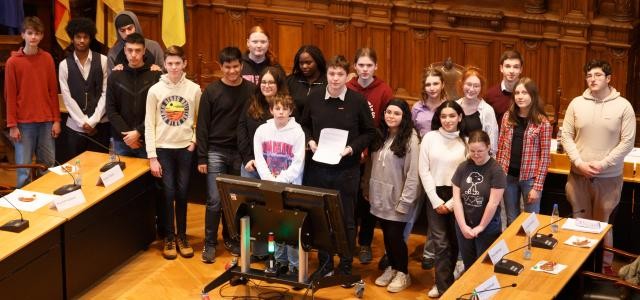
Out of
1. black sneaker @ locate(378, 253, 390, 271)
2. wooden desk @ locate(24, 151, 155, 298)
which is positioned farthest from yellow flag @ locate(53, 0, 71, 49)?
black sneaker @ locate(378, 253, 390, 271)

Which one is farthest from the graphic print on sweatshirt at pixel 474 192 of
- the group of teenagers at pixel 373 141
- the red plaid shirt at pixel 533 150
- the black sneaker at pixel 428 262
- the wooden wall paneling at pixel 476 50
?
the wooden wall paneling at pixel 476 50

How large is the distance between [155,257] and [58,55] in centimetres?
359

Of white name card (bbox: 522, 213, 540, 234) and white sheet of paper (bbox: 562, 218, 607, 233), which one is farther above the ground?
white name card (bbox: 522, 213, 540, 234)

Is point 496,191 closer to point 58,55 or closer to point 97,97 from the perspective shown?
point 97,97

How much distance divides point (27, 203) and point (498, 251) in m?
3.16

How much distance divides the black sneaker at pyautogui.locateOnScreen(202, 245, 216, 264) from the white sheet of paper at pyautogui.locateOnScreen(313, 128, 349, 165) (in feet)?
4.07

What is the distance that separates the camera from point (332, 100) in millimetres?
7277

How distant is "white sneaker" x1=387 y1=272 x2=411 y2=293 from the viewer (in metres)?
7.40

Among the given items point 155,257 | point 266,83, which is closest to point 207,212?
point 155,257

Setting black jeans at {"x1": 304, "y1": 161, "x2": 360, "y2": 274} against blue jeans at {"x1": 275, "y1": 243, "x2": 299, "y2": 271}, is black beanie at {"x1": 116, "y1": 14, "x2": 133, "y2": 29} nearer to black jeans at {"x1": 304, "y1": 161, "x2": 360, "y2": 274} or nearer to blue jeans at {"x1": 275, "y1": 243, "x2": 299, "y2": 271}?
black jeans at {"x1": 304, "y1": 161, "x2": 360, "y2": 274}

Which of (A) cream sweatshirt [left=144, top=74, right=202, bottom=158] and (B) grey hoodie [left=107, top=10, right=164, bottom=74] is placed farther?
(B) grey hoodie [left=107, top=10, right=164, bottom=74]

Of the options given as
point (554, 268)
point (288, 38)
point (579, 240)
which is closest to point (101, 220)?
point (554, 268)

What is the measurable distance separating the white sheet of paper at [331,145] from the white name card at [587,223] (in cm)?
162

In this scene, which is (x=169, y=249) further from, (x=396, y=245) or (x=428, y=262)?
(x=428, y=262)
